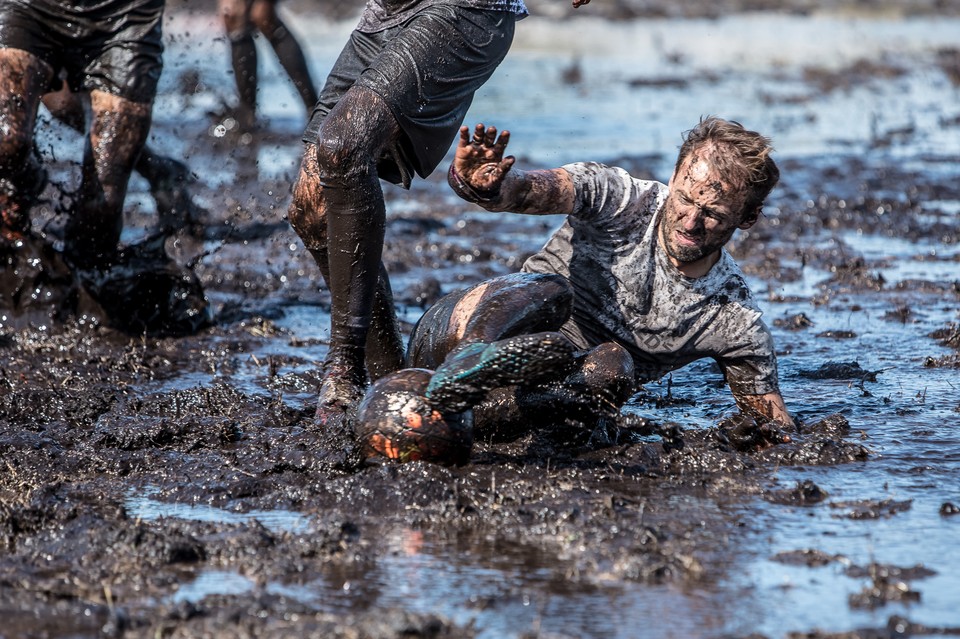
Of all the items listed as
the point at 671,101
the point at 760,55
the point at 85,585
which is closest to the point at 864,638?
the point at 85,585

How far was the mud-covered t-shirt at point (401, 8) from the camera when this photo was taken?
4799 millimetres

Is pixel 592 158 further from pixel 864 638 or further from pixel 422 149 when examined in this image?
pixel 864 638

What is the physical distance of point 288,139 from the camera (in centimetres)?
1252

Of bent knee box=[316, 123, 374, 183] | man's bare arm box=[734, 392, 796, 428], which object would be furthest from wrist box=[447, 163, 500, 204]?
man's bare arm box=[734, 392, 796, 428]

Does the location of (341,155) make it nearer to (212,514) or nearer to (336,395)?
(336,395)

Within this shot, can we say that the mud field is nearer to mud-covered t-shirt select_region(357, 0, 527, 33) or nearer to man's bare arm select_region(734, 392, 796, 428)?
man's bare arm select_region(734, 392, 796, 428)

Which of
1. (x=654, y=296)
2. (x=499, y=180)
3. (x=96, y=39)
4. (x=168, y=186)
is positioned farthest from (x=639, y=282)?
(x=168, y=186)

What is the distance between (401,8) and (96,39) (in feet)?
7.24

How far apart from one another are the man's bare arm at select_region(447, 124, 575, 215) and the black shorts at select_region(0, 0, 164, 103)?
8.75 feet

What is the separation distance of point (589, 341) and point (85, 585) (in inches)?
86.0

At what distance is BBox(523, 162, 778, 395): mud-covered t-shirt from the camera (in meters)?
4.94

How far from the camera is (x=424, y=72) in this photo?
468cm

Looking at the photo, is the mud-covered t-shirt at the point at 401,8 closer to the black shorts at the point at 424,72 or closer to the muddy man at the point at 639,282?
the black shorts at the point at 424,72

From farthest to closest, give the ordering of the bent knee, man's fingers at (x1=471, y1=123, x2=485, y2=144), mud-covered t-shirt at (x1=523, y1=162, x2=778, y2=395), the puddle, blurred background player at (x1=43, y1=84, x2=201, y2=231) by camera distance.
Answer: blurred background player at (x1=43, y1=84, x2=201, y2=231) → mud-covered t-shirt at (x1=523, y1=162, x2=778, y2=395) → the bent knee → man's fingers at (x1=471, y1=123, x2=485, y2=144) → the puddle
